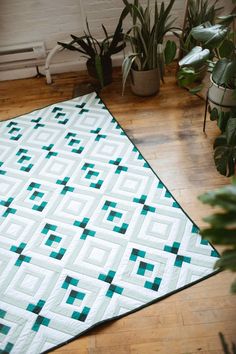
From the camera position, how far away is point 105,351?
1.21 m

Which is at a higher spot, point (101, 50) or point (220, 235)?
point (220, 235)

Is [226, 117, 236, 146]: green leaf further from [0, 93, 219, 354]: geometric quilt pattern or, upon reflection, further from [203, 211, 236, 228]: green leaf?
[203, 211, 236, 228]: green leaf

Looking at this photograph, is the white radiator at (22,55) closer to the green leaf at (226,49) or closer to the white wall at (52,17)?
the white wall at (52,17)

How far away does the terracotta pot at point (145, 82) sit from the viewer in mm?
2172

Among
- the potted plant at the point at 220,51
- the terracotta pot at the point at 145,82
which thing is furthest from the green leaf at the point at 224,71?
the terracotta pot at the point at 145,82

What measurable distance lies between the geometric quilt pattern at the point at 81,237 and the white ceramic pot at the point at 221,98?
1.60 feet

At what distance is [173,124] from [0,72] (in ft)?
4.68

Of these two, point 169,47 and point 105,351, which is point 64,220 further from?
point 169,47

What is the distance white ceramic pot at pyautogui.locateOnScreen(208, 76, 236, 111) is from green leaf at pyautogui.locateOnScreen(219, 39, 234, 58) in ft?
0.74

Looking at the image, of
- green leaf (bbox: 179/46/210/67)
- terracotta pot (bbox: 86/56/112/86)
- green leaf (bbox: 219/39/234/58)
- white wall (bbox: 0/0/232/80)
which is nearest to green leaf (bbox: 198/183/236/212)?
green leaf (bbox: 179/46/210/67)

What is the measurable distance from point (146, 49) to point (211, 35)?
810 millimetres

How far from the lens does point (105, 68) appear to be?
7.66ft

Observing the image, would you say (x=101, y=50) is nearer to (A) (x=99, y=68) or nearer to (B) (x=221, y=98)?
(A) (x=99, y=68)

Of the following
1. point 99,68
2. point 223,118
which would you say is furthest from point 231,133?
point 99,68
